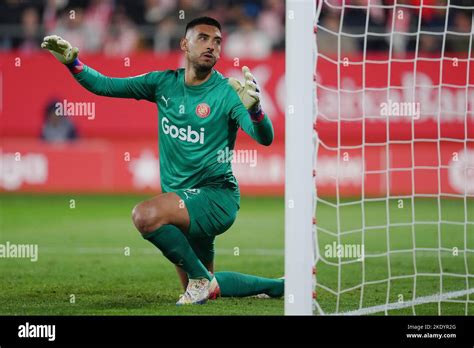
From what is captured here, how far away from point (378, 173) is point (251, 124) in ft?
24.4

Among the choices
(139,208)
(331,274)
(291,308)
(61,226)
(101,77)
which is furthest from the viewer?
(61,226)

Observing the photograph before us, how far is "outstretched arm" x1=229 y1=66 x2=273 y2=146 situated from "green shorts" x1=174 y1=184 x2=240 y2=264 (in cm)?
48

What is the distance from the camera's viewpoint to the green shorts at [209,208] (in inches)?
242

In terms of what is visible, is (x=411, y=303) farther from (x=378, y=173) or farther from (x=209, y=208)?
(x=378, y=173)

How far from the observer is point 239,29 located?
1423 cm

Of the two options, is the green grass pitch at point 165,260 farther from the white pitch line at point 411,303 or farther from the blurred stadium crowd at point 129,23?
the blurred stadium crowd at point 129,23

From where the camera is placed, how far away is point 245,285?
21.1 ft

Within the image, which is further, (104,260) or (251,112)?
(104,260)

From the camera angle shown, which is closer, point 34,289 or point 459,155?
point 34,289

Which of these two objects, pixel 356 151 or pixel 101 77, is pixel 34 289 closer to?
pixel 101 77

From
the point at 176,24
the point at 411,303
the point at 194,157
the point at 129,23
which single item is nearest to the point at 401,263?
the point at 411,303

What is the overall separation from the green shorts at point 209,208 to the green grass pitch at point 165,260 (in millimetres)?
475

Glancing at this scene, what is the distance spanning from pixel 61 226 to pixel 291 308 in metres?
5.84

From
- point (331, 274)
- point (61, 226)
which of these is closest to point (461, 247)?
point (331, 274)
